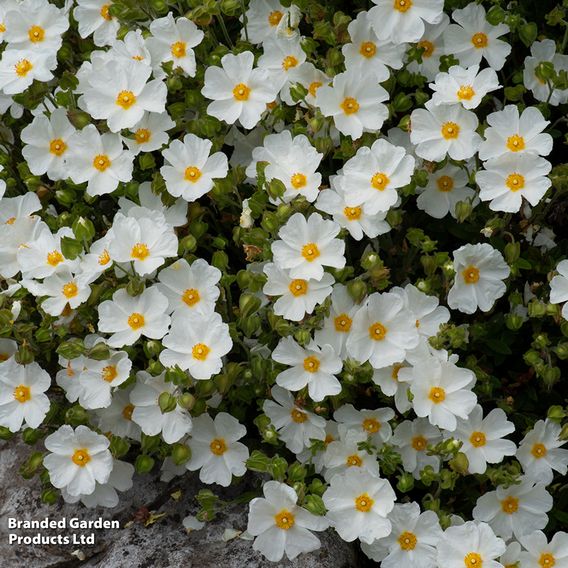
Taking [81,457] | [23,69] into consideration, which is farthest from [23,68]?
[81,457]

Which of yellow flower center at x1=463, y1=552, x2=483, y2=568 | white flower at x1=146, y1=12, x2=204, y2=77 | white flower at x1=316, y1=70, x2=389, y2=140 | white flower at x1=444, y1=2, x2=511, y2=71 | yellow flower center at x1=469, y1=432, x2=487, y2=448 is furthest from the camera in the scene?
white flower at x1=444, y1=2, x2=511, y2=71

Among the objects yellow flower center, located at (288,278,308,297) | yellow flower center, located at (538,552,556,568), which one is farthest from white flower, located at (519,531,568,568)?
yellow flower center, located at (288,278,308,297)

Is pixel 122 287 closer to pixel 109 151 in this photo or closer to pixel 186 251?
pixel 186 251

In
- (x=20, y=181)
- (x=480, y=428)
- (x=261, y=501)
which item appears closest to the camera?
(x=261, y=501)

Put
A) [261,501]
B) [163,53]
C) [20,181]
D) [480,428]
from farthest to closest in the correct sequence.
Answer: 1. [20,181]
2. [163,53]
3. [480,428]
4. [261,501]

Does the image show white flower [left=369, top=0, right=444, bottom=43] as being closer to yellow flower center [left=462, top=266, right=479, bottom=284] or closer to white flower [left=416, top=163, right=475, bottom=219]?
white flower [left=416, top=163, right=475, bottom=219]

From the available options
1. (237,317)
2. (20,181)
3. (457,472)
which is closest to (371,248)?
(237,317)
